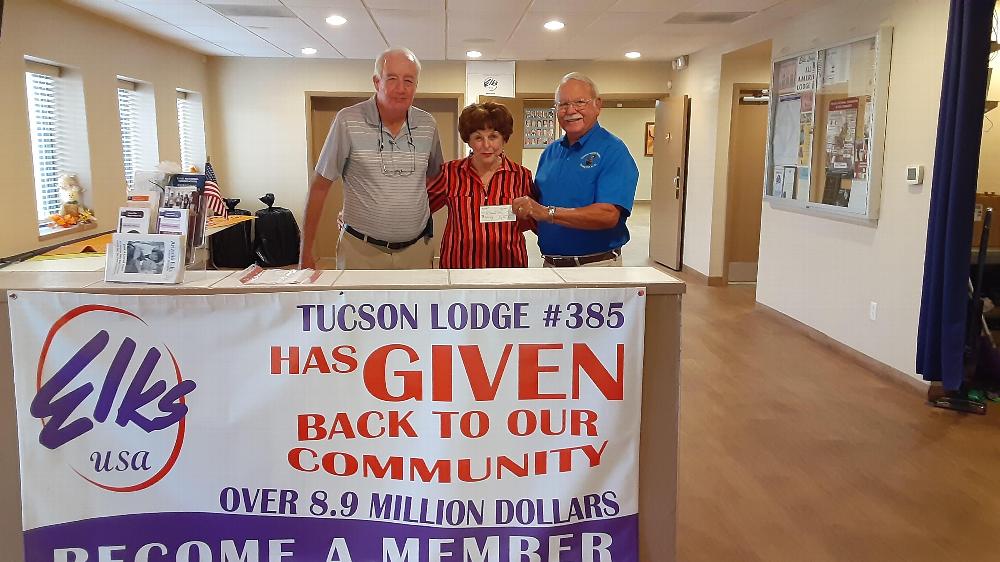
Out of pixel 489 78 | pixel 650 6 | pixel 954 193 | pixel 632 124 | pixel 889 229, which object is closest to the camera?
pixel 954 193

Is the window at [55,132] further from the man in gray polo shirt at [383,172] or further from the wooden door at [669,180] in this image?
the wooden door at [669,180]

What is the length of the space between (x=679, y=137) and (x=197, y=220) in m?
6.89

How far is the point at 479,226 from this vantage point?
254 centimetres

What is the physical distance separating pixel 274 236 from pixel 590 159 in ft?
19.6

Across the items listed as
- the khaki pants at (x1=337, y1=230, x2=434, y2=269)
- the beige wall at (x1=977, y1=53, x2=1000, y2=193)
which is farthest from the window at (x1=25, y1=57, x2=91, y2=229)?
the beige wall at (x1=977, y1=53, x2=1000, y2=193)

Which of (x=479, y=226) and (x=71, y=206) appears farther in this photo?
(x=71, y=206)

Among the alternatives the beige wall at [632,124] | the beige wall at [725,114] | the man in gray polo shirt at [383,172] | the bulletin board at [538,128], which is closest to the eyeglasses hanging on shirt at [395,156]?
the man in gray polo shirt at [383,172]

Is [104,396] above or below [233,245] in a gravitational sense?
above

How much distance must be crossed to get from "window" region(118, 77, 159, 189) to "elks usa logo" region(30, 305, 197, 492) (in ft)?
17.9

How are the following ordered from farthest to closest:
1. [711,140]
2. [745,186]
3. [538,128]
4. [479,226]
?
1. [538,128]
2. [745,186]
3. [711,140]
4. [479,226]

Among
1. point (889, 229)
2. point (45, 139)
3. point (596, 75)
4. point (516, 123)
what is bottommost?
point (889, 229)

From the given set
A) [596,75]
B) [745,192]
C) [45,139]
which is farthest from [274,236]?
[745,192]

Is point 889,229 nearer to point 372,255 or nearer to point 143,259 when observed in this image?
point 372,255

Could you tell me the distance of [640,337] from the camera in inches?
70.9
